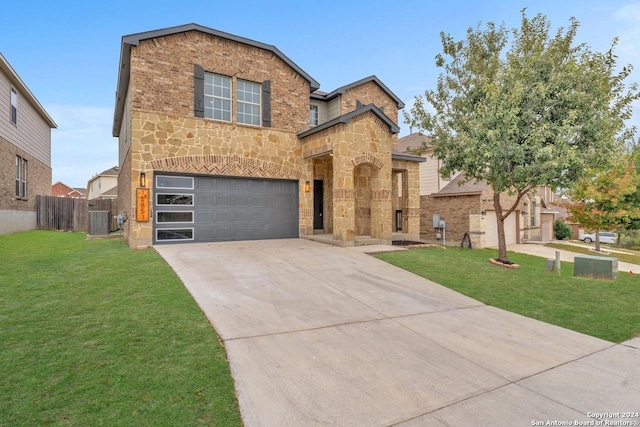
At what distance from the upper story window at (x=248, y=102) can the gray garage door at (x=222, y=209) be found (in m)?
2.43

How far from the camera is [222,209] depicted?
12.7 meters

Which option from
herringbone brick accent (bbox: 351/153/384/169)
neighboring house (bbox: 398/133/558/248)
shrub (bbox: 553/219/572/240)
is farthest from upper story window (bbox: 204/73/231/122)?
Answer: shrub (bbox: 553/219/572/240)

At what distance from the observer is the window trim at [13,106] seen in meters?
16.8

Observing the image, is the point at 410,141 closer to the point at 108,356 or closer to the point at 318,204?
the point at 318,204

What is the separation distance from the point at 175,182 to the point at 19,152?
12650mm

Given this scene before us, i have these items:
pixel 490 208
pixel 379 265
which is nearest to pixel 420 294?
pixel 379 265

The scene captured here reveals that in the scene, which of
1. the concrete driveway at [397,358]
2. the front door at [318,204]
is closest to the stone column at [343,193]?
the front door at [318,204]

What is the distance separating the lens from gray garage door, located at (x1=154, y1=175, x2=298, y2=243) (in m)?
11.8

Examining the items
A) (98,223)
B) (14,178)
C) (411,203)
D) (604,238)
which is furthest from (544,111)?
(604,238)

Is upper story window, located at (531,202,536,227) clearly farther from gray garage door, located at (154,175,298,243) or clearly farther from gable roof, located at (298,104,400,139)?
gray garage door, located at (154,175,298,243)

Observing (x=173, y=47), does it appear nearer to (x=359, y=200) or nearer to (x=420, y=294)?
(x=359, y=200)

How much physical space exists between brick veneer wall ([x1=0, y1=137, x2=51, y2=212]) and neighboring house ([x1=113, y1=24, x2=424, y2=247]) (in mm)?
6900

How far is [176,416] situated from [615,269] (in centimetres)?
1150

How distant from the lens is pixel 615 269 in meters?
9.25
